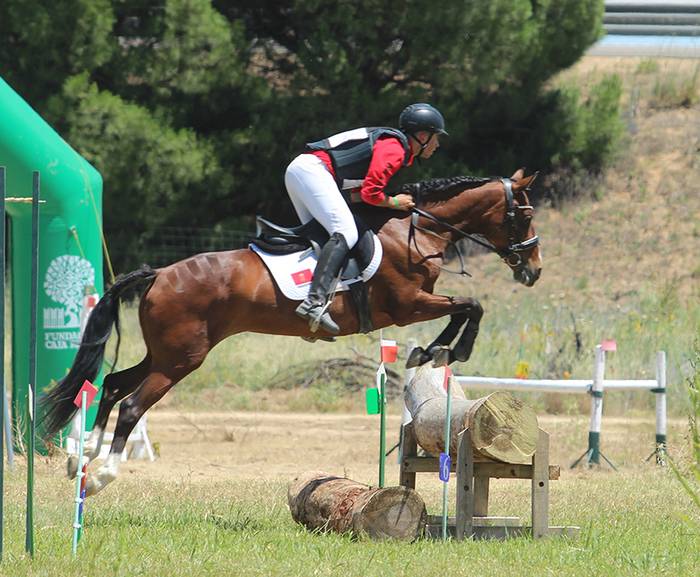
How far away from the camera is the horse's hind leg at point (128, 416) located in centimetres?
748

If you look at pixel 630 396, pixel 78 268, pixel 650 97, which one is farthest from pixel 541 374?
pixel 650 97

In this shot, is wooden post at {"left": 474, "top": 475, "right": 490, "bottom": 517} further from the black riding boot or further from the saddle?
the black riding boot

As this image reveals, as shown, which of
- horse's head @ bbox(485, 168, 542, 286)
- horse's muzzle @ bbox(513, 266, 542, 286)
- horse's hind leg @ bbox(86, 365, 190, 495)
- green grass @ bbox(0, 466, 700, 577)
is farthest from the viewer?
horse's muzzle @ bbox(513, 266, 542, 286)

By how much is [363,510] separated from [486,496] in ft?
3.29

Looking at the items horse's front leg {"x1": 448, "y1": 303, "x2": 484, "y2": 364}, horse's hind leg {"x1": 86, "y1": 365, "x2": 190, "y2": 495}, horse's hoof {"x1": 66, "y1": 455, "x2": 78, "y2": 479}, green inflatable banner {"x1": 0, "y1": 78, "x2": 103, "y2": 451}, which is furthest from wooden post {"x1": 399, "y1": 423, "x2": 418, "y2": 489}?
green inflatable banner {"x1": 0, "y1": 78, "x2": 103, "y2": 451}

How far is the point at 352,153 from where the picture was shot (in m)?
8.26

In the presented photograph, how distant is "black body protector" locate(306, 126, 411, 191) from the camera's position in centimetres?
820

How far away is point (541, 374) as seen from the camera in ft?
49.9

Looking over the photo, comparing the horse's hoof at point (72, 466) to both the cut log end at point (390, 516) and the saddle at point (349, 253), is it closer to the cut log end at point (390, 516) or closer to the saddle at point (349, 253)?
the saddle at point (349, 253)

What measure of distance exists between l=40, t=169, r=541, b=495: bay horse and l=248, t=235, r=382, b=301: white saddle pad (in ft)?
0.17

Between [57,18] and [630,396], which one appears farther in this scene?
[57,18]

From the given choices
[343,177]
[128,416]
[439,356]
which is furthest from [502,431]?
[128,416]

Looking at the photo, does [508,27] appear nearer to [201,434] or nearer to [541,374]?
[541,374]

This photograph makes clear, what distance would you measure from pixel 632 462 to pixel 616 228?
40.8 ft
